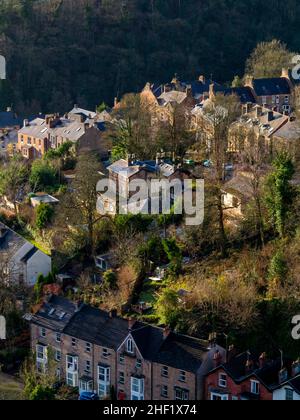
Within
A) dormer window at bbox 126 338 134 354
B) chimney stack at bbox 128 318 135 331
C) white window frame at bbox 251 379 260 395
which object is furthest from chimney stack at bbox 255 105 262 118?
white window frame at bbox 251 379 260 395

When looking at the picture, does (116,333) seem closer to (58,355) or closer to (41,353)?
(58,355)

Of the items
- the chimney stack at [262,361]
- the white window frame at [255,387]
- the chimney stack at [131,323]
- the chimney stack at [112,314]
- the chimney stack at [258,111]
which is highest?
the chimney stack at [258,111]

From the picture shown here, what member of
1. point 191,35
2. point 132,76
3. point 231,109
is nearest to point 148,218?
point 231,109

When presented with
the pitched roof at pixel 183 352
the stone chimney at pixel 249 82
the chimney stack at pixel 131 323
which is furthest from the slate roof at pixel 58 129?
the pitched roof at pixel 183 352

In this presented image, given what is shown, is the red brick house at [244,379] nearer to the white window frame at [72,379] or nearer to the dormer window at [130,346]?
the dormer window at [130,346]

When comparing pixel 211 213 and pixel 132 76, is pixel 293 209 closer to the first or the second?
pixel 211 213
